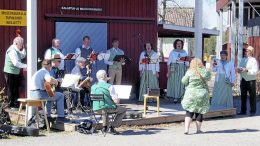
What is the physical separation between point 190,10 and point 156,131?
30.4m

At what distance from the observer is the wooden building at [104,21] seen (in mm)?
16203

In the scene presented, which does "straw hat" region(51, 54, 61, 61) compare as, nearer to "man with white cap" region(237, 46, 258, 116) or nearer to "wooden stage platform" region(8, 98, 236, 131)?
"wooden stage platform" region(8, 98, 236, 131)

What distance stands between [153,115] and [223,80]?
2419mm

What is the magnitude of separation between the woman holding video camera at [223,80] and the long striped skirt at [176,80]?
129cm

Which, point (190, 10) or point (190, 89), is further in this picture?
point (190, 10)

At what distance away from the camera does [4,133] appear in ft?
40.2

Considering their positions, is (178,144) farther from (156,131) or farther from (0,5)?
(0,5)

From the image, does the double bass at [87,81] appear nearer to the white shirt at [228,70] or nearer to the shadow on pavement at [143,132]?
the shadow on pavement at [143,132]

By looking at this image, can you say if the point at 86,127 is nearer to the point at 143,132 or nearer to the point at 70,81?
the point at 143,132

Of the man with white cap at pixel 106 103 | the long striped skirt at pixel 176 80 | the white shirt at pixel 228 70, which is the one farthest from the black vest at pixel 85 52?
the man with white cap at pixel 106 103

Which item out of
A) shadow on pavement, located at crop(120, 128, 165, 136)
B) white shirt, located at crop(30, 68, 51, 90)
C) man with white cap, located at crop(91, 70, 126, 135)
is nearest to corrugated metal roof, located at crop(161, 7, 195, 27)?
shadow on pavement, located at crop(120, 128, 165, 136)

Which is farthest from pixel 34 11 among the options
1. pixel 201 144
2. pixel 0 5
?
pixel 201 144

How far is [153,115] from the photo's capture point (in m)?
14.8

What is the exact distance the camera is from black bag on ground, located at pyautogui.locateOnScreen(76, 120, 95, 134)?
1271cm
